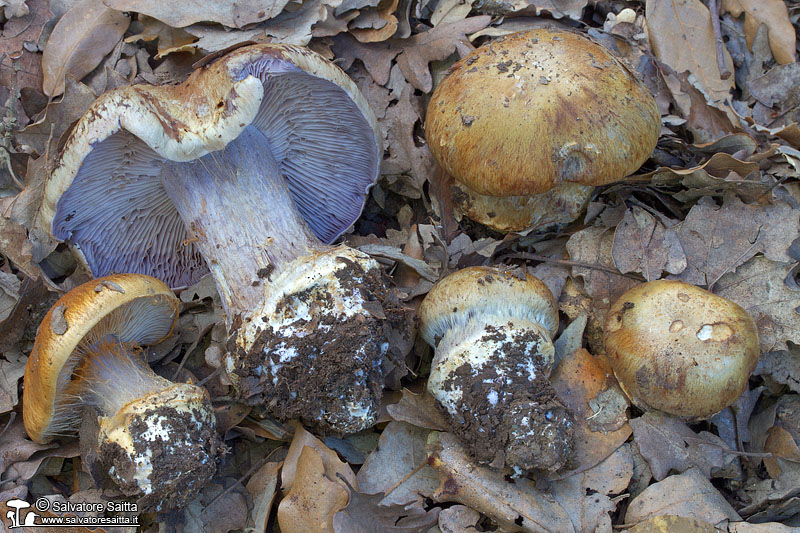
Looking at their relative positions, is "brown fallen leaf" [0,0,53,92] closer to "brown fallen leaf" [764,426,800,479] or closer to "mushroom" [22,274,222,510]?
"mushroom" [22,274,222,510]

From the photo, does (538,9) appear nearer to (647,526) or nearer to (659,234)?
(659,234)

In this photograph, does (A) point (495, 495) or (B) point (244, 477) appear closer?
(A) point (495, 495)

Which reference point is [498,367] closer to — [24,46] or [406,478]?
[406,478]

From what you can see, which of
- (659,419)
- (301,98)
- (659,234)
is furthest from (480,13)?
(659,419)

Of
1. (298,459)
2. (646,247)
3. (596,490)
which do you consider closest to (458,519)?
(596,490)

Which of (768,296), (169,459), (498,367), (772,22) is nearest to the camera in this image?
(169,459)

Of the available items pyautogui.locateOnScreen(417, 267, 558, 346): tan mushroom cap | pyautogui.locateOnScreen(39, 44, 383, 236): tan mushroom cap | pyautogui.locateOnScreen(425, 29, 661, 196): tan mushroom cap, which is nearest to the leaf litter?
pyautogui.locateOnScreen(417, 267, 558, 346): tan mushroom cap
